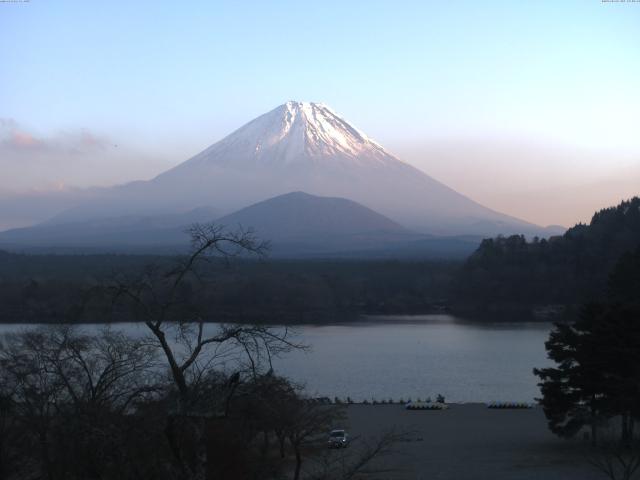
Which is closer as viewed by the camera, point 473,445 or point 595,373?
point 595,373

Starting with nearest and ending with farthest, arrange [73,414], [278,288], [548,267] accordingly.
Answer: [73,414] < [278,288] < [548,267]

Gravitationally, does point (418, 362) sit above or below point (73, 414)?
below

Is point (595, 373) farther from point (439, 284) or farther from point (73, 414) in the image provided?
Result: point (439, 284)

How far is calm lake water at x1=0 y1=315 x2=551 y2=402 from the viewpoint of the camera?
44.7 ft

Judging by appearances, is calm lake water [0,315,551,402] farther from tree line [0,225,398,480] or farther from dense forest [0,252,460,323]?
tree line [0,225,398,480]

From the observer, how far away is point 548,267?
107 ft

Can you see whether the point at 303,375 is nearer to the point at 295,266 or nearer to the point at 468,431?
the point at 468,431

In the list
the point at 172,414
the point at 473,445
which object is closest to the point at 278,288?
the point at 473,445

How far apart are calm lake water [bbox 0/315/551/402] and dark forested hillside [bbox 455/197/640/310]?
7.73 m

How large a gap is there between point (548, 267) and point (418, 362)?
17.3m

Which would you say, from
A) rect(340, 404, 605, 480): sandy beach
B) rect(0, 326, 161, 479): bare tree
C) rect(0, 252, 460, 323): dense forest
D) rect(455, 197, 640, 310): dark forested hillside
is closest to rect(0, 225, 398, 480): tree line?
rect(0, 326, 161, 479): bare tree

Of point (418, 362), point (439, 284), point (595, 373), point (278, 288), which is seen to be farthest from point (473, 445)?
point (439, 284)

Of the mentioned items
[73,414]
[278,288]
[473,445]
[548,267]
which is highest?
[548,267]

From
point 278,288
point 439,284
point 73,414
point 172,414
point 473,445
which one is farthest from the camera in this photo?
point 439,284
